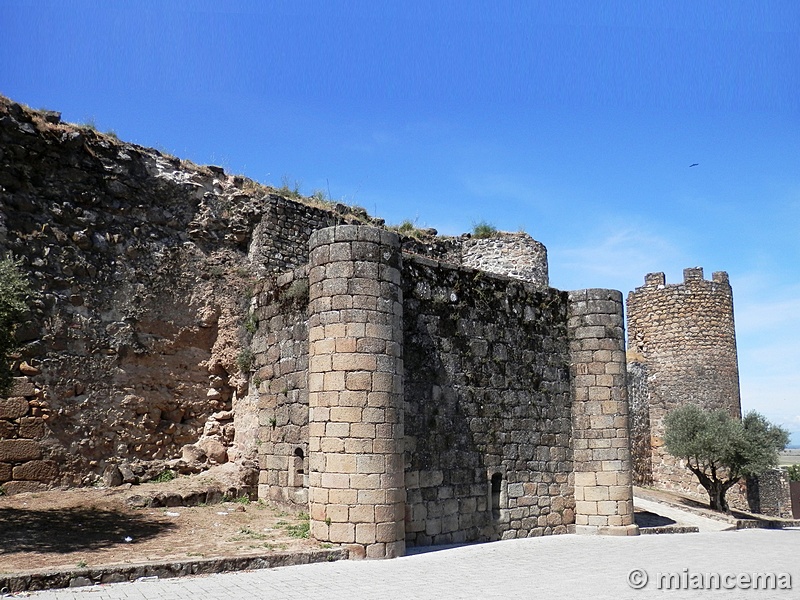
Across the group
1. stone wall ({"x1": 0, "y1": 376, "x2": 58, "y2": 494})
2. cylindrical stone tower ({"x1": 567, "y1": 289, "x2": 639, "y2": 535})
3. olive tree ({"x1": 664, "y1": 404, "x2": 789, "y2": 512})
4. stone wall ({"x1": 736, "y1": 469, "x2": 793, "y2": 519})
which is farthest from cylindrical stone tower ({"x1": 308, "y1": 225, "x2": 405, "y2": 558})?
stone wall ({"x1": 736, "y1": 469, "x2": 793, "y2": 519})

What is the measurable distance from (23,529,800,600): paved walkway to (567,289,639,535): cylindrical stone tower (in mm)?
941

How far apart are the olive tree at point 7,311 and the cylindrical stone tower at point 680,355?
22.8 m

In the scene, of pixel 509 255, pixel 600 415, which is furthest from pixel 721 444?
pixel 600 415

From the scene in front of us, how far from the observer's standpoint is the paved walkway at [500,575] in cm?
830

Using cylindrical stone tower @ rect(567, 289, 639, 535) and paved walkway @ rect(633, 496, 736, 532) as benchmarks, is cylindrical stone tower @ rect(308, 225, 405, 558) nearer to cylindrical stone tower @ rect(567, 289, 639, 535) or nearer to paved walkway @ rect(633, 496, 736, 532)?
cylindrical stone tower @ rect(567, 289, 639, 535)

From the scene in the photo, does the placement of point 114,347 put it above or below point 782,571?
above

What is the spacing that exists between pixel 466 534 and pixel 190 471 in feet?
17.5

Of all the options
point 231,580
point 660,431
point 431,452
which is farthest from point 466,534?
point 660,431

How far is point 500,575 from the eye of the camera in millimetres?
9820

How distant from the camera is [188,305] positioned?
14.9 meters

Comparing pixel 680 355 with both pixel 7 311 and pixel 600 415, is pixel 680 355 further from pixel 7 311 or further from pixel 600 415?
pixel 7 311

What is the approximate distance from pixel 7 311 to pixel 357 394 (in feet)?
15.8

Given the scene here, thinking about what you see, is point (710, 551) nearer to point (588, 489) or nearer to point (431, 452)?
point (588, 489)

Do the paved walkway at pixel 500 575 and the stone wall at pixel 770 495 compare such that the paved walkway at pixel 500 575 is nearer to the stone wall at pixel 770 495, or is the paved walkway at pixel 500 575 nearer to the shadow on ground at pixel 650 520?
the shadow on ground at pixel 650 520
